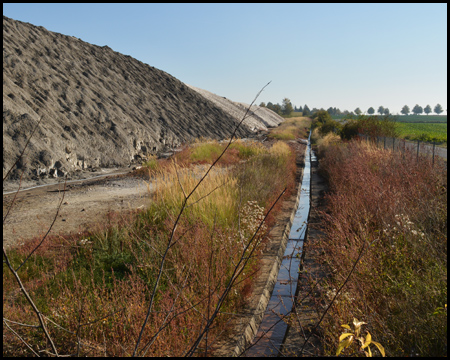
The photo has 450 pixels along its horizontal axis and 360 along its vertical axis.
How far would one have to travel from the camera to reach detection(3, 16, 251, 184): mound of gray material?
13508 mm

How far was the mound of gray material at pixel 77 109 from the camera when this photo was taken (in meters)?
13.5

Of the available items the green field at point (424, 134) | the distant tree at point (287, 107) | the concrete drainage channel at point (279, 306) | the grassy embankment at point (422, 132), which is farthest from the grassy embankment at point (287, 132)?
the distant tree at point (287, 107)

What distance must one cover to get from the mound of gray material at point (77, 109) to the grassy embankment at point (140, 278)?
5271 millimetres

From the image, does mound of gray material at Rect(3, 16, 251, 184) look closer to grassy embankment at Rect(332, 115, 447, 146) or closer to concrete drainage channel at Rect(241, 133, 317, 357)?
concrete drainage channel at Rect(241, 133, 317, 357)

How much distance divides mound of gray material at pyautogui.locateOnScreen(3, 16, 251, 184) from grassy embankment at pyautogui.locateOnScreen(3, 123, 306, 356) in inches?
208

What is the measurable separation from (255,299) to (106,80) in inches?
872

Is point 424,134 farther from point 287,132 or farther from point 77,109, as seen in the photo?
point 77,109

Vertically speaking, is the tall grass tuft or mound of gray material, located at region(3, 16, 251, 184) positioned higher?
mound of gray material, located at region(3, 16, 251, 184)

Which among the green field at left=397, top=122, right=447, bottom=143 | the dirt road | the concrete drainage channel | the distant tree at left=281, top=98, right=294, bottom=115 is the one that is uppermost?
the distant tree at left=281, top=98, right=294, bottom=115

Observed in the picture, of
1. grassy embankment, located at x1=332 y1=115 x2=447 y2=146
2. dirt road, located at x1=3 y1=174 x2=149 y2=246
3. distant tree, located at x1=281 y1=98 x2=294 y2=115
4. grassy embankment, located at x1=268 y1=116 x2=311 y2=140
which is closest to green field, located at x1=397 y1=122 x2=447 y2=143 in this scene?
grassy embankment, located at x1=332 y1=115 x2=447 y2=146

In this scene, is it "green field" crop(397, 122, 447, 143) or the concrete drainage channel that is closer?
the concrete drainage channel

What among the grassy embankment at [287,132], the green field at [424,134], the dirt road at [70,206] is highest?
the grassy embankment at [287,132]

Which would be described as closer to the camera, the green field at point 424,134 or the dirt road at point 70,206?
the dirt road at point 70,206

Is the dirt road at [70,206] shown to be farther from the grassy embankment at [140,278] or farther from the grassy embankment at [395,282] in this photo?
the grassy embankment at [395,282]
